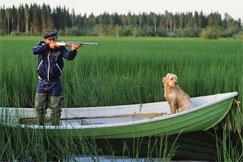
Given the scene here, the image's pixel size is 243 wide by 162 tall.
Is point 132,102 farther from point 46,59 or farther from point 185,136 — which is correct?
point 46,59

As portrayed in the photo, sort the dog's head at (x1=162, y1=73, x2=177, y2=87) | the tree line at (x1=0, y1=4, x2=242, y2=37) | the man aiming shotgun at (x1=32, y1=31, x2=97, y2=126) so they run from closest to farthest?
the man aiming shotgun at (x1=32, y1=31, x2=97, y2=126), the dog's head at (x1=162, y1=73, x2=177, y2=87), the tree line at (x1=0, y1=4, x2=242, y2=37)

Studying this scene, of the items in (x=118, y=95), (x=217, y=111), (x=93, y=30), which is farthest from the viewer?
(x=93, y=30)

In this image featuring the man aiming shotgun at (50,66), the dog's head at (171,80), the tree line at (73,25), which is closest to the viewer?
the man aiming shotgun at (50,66)

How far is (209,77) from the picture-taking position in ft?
20.6

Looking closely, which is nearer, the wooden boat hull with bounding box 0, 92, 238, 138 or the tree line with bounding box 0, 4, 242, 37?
the wooden boat hull with bounding box 0, 92, 238, 138

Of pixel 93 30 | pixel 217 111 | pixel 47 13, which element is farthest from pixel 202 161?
pixel 47 13

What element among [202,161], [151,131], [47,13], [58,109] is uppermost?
[47,13]

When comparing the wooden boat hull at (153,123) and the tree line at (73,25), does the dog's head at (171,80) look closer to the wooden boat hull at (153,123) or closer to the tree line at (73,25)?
the wooden boat hull at (153,123)

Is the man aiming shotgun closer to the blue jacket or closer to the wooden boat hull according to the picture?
the blue jacket

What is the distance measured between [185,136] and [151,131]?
75cm

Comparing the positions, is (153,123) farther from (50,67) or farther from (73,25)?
(73,25)

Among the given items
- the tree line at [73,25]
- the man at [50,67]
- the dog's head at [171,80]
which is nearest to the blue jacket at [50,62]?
the man at [50,67]

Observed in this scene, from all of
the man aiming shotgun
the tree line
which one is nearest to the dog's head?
the man aiming shotgun

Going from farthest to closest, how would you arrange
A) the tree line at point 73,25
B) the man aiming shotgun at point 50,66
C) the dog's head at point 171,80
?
the tree line at point 73,25 < the dog's head at point 171,80 < the man aiming shotgun at point 50,66
